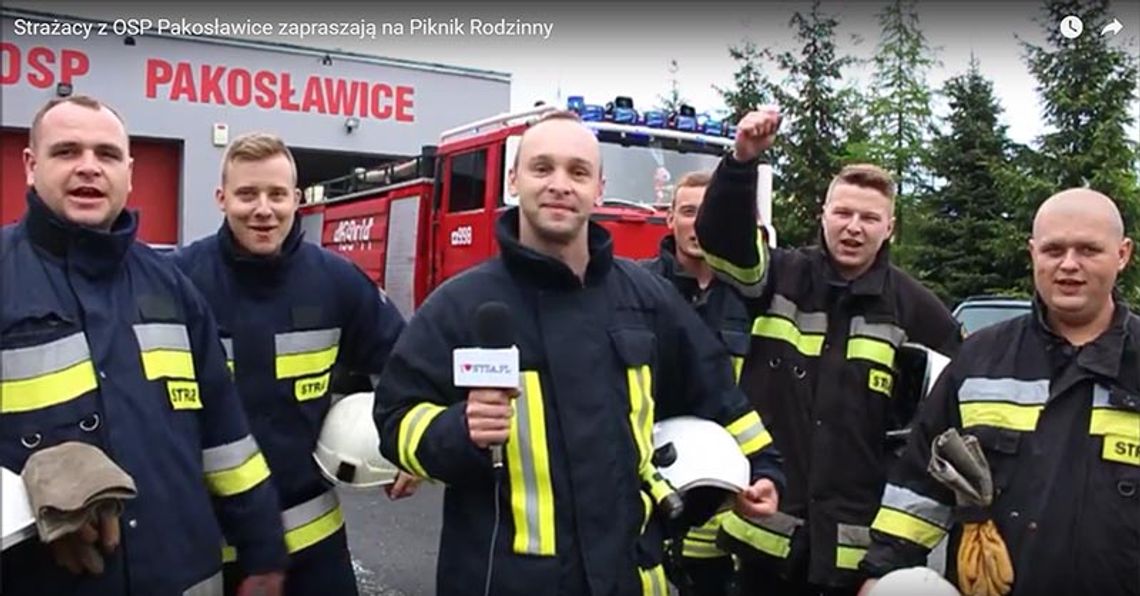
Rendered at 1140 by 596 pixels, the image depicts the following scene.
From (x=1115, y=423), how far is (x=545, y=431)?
4.41ft

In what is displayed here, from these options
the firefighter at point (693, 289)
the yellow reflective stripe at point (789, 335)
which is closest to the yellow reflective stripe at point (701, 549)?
the firefighter at point (693, 289)

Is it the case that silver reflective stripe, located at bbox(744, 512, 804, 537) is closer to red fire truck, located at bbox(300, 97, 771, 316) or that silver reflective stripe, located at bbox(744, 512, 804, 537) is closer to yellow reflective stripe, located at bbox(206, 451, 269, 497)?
yellow reflective stripe, located at bbox(206, 451, 269, 497)

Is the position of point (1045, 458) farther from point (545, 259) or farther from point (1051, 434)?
point (545, 259)

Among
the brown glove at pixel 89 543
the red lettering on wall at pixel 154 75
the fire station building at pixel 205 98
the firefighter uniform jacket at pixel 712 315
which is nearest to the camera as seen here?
the brown glove at pixel 89 543

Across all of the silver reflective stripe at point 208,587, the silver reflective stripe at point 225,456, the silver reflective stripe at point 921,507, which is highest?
the silver reflective stripe at point 225,456

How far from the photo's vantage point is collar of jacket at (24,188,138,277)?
96.4 inches

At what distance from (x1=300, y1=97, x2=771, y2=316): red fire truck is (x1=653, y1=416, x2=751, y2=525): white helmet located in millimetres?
6152

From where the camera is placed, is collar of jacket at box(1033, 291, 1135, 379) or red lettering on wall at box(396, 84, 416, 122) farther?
red lettering on wall at box(396, 84, 416, 122)

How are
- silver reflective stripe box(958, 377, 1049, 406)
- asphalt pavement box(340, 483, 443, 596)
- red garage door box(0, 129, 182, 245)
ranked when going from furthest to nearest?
red garage door box(0, 129, 182, 245), asphalt pavement box(340, 483, 443, 596), silver reflective stripe box(958, 377, 1049, 406)

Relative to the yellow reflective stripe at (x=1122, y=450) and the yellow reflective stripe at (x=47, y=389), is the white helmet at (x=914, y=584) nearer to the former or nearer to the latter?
the yellow reflective stripe at (x=1122, y=450)

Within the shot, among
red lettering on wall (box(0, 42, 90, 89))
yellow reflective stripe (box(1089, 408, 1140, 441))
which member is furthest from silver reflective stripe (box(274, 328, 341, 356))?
red lettering on wall (box(0, 42, 90, 89))

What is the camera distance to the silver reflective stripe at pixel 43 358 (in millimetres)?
2328

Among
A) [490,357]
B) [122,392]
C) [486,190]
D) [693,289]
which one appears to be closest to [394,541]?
[693,289]

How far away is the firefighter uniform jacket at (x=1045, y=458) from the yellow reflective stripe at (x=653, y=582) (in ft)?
2.09
